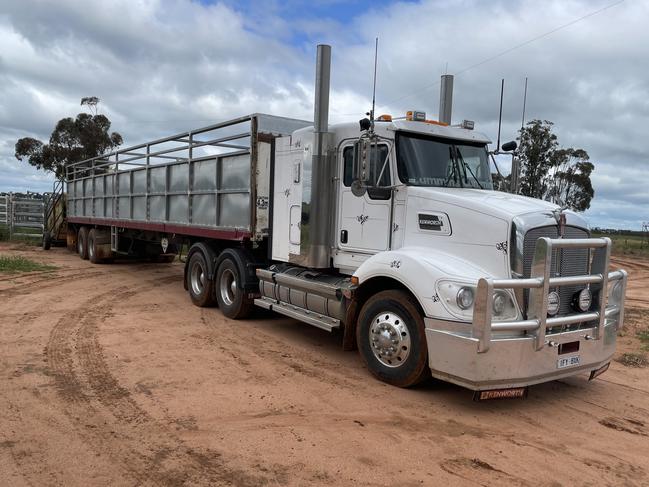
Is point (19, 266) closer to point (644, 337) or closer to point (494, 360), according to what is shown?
point (494, 360)

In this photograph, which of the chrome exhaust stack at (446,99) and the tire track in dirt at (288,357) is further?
the chrome exhaust stack at (446,99)

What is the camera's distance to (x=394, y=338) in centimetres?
527

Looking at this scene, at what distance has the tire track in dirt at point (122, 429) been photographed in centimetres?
351

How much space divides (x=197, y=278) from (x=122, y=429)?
5.68 metres

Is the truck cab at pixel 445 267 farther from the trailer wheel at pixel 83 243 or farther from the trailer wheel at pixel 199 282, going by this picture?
the trailer wheel at pixel 83 243

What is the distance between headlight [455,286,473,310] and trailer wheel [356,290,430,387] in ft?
1.60

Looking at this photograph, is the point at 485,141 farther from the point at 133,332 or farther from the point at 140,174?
the point at 140,174

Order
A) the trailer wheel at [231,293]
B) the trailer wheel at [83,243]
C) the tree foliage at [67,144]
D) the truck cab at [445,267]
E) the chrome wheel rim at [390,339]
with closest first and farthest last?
the truck cab at [445,267]
the chrome wheel rim at [390,339]
the trailer wheel at [231,293]
the trailer wheel at [83,243]
the tree foliage at [67,144]

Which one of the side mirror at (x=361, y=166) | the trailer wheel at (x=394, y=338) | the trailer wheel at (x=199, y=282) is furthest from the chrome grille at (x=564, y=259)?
the trailer wheel at (x=199, y=282)

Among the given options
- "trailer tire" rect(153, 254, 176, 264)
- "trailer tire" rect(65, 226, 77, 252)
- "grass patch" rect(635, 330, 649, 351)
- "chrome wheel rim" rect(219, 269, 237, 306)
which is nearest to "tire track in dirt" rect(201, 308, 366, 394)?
"chrome wheel rim" rect(219, 269, 237, 306)

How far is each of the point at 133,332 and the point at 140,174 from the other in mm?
5623

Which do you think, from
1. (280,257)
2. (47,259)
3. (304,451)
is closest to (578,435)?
(304,451)

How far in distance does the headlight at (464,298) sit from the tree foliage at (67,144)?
32.1 meters

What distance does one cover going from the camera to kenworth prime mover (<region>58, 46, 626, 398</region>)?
4620mm
